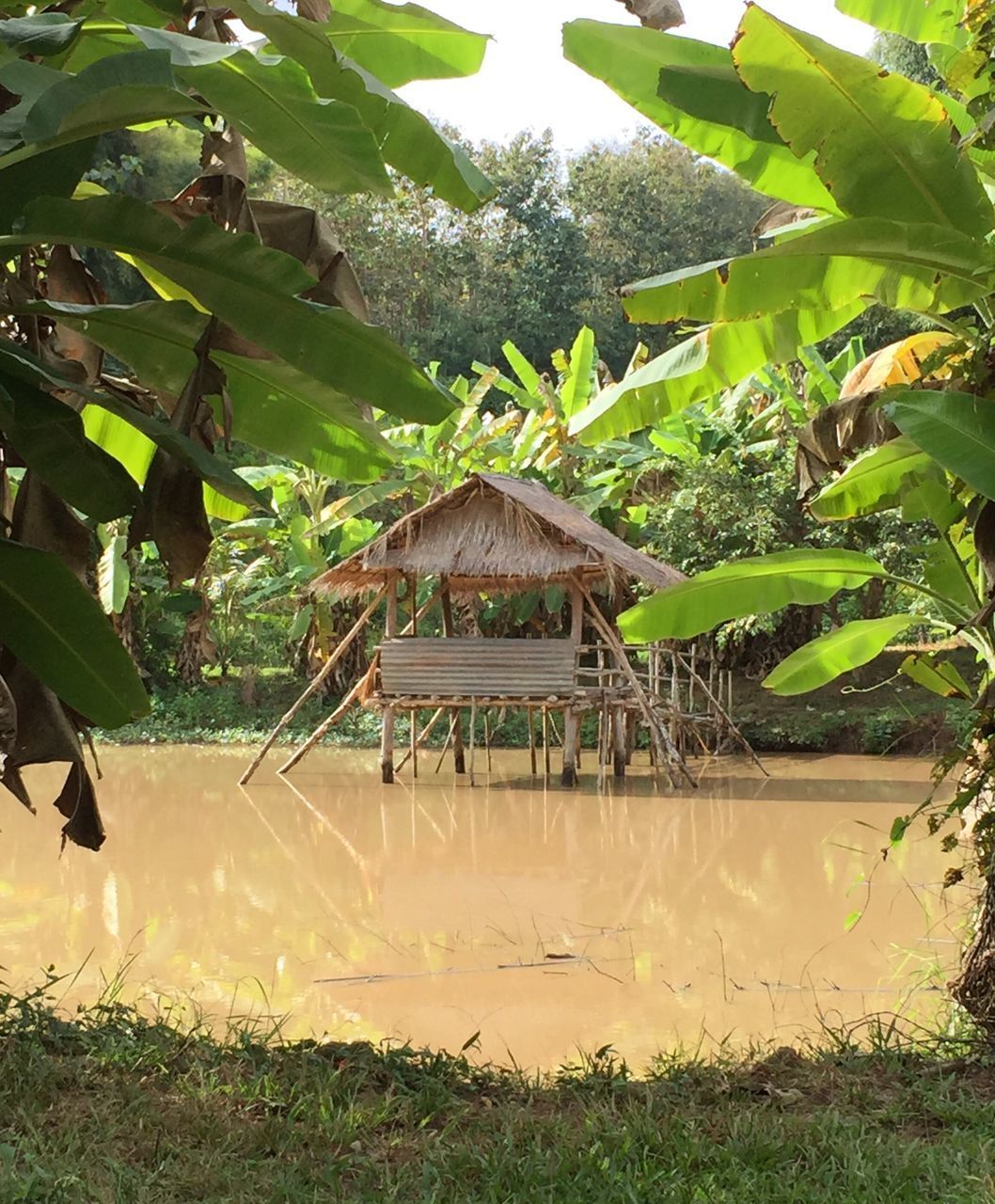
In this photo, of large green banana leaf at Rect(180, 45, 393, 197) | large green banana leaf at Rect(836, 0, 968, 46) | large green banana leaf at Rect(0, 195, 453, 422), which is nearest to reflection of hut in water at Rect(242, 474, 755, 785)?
large green banana leaf at Rect(836, 0, 968, 46)

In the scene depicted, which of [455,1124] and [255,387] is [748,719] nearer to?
[255,387]

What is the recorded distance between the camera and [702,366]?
13.4ft

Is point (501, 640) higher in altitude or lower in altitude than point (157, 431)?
lower

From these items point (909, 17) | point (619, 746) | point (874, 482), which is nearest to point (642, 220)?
point (619, 746)

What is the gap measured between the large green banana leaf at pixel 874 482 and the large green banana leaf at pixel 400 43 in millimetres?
1644

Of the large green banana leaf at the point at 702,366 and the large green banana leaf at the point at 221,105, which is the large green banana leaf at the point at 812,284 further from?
the large green banana leaf at the point at 221,105

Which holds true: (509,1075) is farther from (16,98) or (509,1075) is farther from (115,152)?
(115,152)

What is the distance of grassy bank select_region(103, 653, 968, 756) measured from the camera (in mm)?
13805

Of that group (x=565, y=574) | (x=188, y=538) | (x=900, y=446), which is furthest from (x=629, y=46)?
(x=565, y=574)

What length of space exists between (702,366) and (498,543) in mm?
7832

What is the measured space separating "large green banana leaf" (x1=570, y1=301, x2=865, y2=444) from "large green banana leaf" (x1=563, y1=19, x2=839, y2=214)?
427 mm

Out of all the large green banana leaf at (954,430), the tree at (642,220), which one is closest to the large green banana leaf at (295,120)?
the large green banana leaf at (954,430)

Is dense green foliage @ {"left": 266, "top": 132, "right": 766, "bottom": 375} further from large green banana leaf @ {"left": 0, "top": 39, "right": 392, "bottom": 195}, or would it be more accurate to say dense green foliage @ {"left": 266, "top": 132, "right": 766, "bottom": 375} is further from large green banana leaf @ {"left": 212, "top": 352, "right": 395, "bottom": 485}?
large green banana leaf @ {"left": 0, "top": 39, "right": 392, "bottom": 195}

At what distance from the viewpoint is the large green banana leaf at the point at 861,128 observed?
3.12 meters
